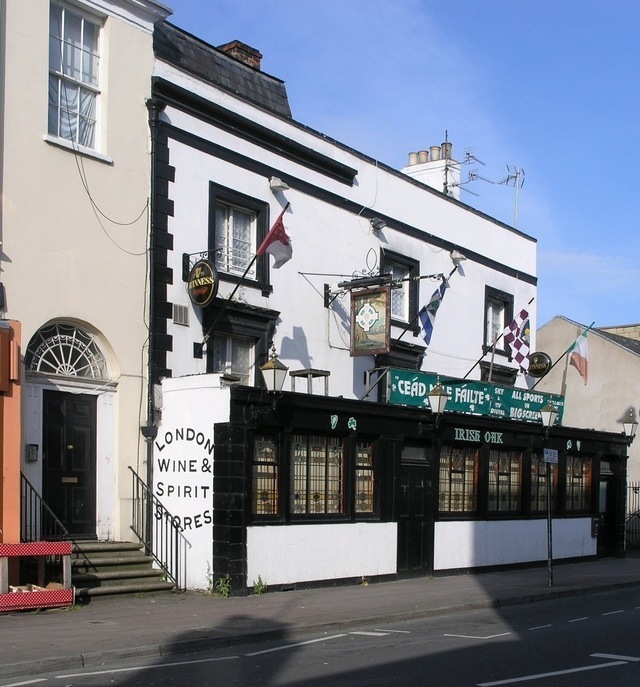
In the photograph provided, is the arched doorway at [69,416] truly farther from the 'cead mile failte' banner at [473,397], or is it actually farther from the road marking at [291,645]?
the 'cead mile failte' banner at [473,397]

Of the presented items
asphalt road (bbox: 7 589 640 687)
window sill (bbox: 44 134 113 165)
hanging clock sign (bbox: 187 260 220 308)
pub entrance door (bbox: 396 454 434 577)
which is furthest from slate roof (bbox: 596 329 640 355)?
window sill (bbox: 44 134 113 165)

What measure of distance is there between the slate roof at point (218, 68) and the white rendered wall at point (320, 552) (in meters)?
8.75

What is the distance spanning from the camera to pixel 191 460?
1711 cm

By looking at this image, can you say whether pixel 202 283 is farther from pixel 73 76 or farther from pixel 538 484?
pixel 538 484

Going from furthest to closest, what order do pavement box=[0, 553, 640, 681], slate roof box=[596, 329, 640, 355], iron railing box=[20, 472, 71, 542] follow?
slate roof box=[596, 329, 640, 355] < iron railing box=[20, 472, 71, 542] < pavement box=[0, 553, 640, 681]

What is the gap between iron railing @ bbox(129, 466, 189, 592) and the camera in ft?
55.6

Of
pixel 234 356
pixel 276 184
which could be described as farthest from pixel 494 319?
pixel 234 356

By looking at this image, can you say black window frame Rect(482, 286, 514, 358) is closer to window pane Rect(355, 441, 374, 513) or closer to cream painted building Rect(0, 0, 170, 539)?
window pane Rect(355, 441, 374, 513)

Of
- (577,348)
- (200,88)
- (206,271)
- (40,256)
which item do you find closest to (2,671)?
(40,256)

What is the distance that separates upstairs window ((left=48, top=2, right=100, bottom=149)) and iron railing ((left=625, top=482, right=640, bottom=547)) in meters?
23.9

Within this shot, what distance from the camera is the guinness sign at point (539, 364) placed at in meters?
28.9

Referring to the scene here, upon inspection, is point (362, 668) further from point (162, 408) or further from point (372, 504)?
point (372, 504)

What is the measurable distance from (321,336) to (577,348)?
890 centimetres

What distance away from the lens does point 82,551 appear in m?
15.9
